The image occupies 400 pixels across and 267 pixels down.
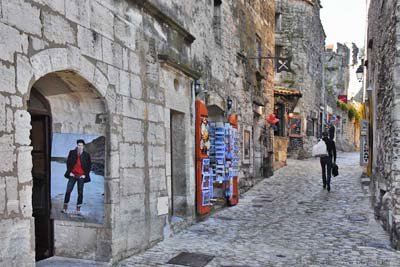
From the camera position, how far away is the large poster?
448 cm

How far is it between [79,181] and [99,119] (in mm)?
688

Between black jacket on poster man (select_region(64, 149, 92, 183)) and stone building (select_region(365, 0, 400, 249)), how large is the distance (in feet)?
12.3

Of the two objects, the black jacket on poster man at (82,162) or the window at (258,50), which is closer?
the black jacket on poster man at (82,162)

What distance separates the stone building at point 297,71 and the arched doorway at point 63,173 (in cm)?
1502

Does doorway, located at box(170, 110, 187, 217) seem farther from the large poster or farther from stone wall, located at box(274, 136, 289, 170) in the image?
stone wall, located at box(274, 136, 289, 170)

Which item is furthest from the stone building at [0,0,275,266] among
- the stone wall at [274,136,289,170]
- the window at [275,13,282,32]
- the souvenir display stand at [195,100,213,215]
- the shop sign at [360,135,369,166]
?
the window at [275,13,282,32]

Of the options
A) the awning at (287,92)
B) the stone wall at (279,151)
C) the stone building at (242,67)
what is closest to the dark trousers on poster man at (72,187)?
the stone building at (242,67)

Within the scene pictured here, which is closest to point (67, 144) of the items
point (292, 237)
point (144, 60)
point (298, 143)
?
point (144, 60)

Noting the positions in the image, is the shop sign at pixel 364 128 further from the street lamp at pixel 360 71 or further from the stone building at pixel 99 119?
the street lamp at pixel 360 71

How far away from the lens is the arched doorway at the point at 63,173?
4.48m

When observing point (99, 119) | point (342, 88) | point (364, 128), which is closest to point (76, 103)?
point (99, 119)

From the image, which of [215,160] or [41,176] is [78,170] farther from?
[215,160]

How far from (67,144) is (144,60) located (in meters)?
1.47

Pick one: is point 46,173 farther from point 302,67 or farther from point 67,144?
point 302,67
